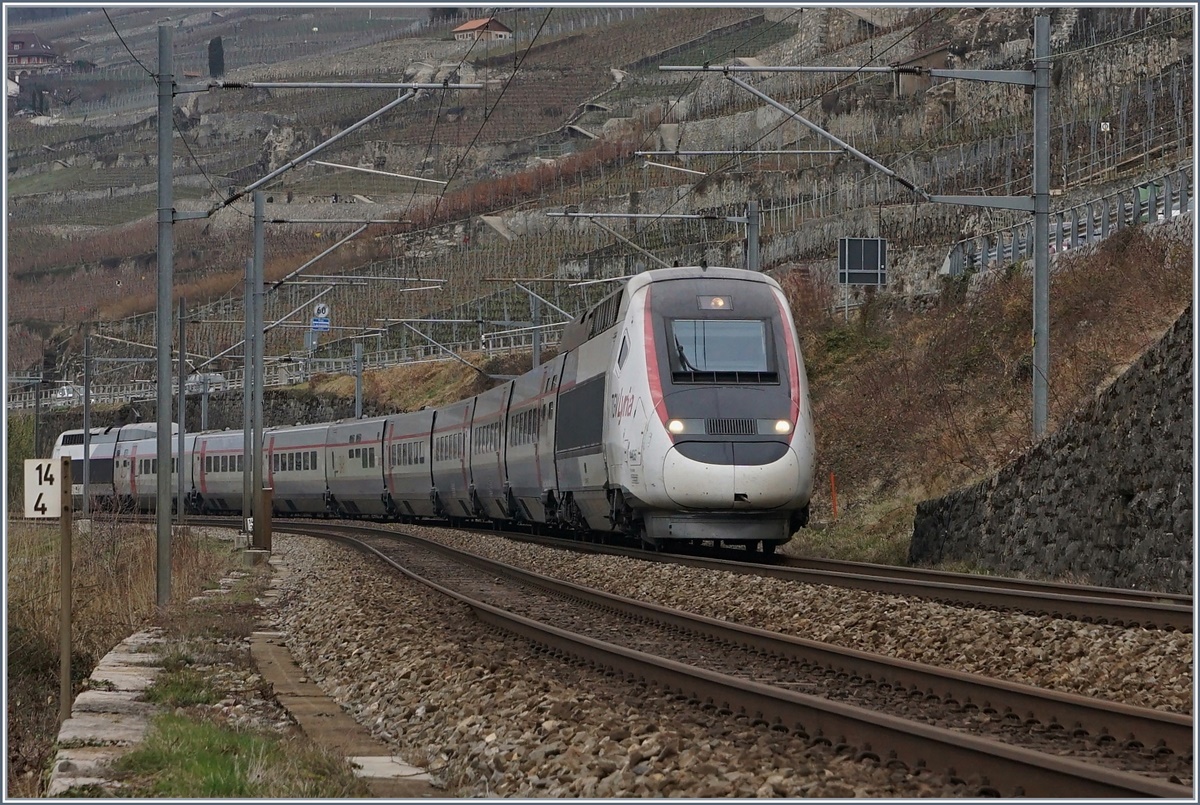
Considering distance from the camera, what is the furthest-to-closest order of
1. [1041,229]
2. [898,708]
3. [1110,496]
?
[1041,229], [1110,496], [898,708]

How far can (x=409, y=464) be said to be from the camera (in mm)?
45938

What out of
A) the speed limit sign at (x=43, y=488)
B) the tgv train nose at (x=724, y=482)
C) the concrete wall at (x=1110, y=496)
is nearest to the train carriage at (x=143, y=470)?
the tgv train nose at (x=724, y=482)

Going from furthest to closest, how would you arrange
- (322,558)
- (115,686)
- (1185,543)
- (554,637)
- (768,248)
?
(768,248), (322,558), (1185,543), (554,637), (115,686)

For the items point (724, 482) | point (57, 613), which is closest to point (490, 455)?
point (724, 482)

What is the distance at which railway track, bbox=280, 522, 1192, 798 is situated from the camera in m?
7.54

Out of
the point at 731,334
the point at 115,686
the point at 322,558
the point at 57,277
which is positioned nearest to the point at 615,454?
the point at 731,334

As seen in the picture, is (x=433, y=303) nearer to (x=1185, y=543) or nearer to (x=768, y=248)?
(x=768, y=248)

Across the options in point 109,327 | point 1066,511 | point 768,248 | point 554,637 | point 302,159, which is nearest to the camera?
point 554,637

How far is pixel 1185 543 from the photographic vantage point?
16.5 metres

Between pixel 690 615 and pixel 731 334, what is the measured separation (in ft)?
26.0

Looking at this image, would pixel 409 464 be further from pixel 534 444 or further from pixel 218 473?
pixel 534 444

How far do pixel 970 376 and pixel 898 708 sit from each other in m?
21.9

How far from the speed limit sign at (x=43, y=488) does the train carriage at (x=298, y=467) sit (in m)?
40.8

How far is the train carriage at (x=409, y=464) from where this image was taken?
44.2 meters
